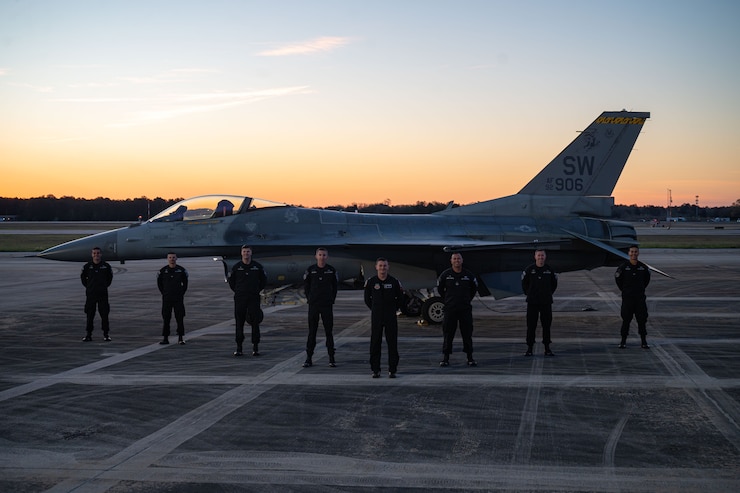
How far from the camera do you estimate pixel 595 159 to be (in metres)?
17.1

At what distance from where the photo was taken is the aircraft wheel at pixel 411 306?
1655 centimetres

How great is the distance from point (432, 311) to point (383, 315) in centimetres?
529

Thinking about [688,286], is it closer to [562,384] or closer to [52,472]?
[562,384]

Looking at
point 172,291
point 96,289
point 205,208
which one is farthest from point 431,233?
point 96,289

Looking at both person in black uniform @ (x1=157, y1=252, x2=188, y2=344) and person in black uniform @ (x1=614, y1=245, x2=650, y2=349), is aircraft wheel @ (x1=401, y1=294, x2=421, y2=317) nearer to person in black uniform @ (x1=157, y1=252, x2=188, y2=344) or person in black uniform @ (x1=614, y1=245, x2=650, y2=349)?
person in black uniform @ (x1=614, y1=245, x2=650, y2=349)

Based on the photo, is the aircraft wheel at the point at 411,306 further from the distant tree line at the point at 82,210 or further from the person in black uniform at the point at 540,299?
the distant tree line at the point at 82,210

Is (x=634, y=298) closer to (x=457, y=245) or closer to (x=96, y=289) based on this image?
(x=457, y=245)

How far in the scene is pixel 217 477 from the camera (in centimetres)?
606

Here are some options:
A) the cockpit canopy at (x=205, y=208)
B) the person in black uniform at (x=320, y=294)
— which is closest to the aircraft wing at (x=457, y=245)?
the cockpit canopy at (x=205, y=208)

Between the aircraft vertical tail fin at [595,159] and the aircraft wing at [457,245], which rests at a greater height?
the aircraft vertical tail fin at [595,159]

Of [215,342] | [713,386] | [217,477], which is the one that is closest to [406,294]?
[215,342]

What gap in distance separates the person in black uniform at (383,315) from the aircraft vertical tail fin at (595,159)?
8.26 meters

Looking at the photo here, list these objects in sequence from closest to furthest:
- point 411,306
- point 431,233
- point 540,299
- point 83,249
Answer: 1. point 540,299
2. point 83,249
3. point 431,233
4. point 411,306

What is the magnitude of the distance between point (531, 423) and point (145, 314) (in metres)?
12.3
